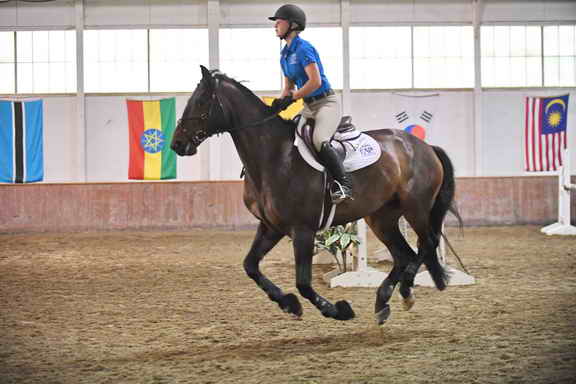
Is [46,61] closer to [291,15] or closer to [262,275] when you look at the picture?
[291,15]

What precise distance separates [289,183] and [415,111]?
49.8 ft

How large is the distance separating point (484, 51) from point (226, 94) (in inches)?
641

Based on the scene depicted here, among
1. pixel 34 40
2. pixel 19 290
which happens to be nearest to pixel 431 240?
pixel 19 290

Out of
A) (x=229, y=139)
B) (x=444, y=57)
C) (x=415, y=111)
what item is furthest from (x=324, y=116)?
(x=444, y=57)

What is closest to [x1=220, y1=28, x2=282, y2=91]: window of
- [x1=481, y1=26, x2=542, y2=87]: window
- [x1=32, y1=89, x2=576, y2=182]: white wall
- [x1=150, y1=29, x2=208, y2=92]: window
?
[x1=150, y1=29, x2=208, y2=92]: window

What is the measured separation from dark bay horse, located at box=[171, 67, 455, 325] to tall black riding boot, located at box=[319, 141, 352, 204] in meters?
0.11

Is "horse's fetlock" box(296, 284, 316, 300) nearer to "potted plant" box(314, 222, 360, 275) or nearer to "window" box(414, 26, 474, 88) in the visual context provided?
"potted plant" box(314, 222, 360, 275)

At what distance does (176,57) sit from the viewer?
758 inches

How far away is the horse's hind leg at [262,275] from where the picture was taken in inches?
196

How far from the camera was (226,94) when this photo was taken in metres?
5.10

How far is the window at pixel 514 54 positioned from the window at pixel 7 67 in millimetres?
13989

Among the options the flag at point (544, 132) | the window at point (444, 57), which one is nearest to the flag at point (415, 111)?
the window at point (444, 57)

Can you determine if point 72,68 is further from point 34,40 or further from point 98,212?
point 98,212

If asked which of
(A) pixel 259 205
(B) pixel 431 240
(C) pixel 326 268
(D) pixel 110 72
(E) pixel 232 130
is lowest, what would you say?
(C) pixel 326 268
